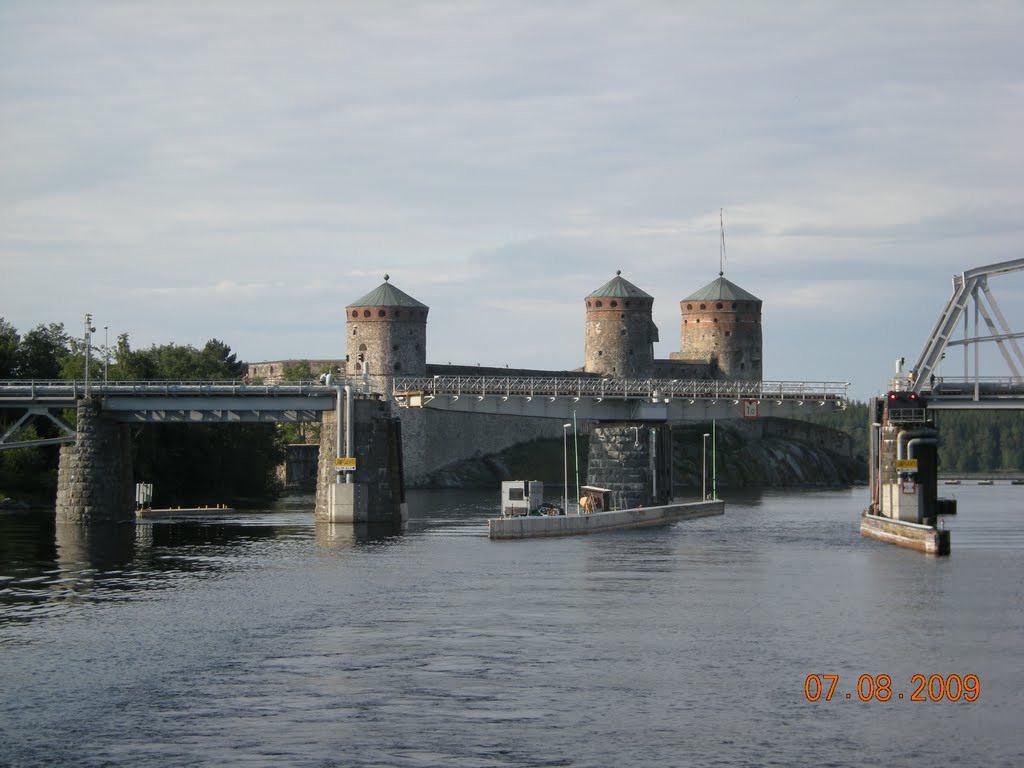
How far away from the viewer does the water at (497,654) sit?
102 feet

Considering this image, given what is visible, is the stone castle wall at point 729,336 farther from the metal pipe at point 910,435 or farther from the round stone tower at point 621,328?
the metal pipe at point 910,435

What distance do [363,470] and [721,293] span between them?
87937mm

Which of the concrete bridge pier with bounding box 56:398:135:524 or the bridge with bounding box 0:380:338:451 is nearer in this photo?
the bridge with bounding box 0:380:338:451

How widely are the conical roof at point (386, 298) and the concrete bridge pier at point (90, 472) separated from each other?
2154 inches

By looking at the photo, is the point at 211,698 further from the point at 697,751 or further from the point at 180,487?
the point at 180,487

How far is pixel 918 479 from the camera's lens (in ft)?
262

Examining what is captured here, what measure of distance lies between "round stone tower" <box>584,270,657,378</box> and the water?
276 ft

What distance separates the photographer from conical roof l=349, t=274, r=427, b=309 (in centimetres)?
13900

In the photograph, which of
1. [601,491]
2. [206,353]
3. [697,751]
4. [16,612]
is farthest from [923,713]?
[206,353]

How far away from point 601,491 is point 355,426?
21.1 metres

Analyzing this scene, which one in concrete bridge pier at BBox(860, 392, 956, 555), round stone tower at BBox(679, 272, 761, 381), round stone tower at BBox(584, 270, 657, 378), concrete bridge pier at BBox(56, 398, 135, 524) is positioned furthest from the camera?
round stone tower at BBox(679, 272, 761, 381)
